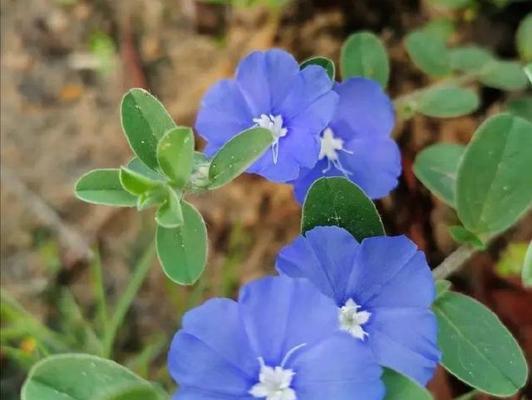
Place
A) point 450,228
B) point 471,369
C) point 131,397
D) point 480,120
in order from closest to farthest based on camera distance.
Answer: point 131,397 → point 471,369 → point 450,228 → point 480,120

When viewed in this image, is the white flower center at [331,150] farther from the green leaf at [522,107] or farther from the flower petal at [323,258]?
the green leaf at [522,107]

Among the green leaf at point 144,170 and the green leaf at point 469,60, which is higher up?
the green leaf at point 144,170

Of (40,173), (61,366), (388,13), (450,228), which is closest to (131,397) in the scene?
(61,366)

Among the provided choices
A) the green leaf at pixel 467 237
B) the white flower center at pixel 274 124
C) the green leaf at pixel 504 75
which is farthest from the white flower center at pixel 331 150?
the green leaf at pixel 504 75

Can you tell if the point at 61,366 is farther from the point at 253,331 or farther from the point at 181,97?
the point at 181,97

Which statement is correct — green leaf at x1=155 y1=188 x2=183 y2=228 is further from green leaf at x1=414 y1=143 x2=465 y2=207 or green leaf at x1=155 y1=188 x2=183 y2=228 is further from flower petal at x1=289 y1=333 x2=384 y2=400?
green leaf at x1=414 y1=143 x2=465 y2=207

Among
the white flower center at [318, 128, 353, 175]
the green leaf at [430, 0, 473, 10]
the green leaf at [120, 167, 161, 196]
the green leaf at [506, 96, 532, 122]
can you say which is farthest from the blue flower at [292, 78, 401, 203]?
the green leaf at [430, 0, 473, 10]
